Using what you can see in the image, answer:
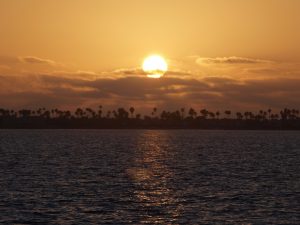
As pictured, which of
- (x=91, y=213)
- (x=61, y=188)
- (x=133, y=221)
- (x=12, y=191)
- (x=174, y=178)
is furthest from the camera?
(x=174, y=178)

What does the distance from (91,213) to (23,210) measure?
6180 mm

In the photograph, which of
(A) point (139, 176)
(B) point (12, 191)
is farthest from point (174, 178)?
(B) point (12, 191)

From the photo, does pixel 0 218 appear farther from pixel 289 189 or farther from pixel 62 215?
pixel 289 189

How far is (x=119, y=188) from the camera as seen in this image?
2820 inches

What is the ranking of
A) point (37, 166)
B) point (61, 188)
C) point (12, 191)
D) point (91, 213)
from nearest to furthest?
1. point (91, 213)
2. point (12, 191)
3. point (61, 188)
4. point (37, 166)

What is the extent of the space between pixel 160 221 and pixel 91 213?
6.58 m

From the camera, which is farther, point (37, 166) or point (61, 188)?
point (37, 166)

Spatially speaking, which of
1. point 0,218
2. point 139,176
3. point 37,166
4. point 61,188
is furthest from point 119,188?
point 37,166

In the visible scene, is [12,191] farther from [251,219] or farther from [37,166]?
[37,166]

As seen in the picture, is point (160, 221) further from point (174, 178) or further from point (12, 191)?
point (174, 178)

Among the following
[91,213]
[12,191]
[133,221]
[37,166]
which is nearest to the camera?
[133,221]

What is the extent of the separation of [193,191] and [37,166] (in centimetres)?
4458

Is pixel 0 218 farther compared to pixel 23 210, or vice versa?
pixel 23 210

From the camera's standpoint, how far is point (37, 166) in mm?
105812
